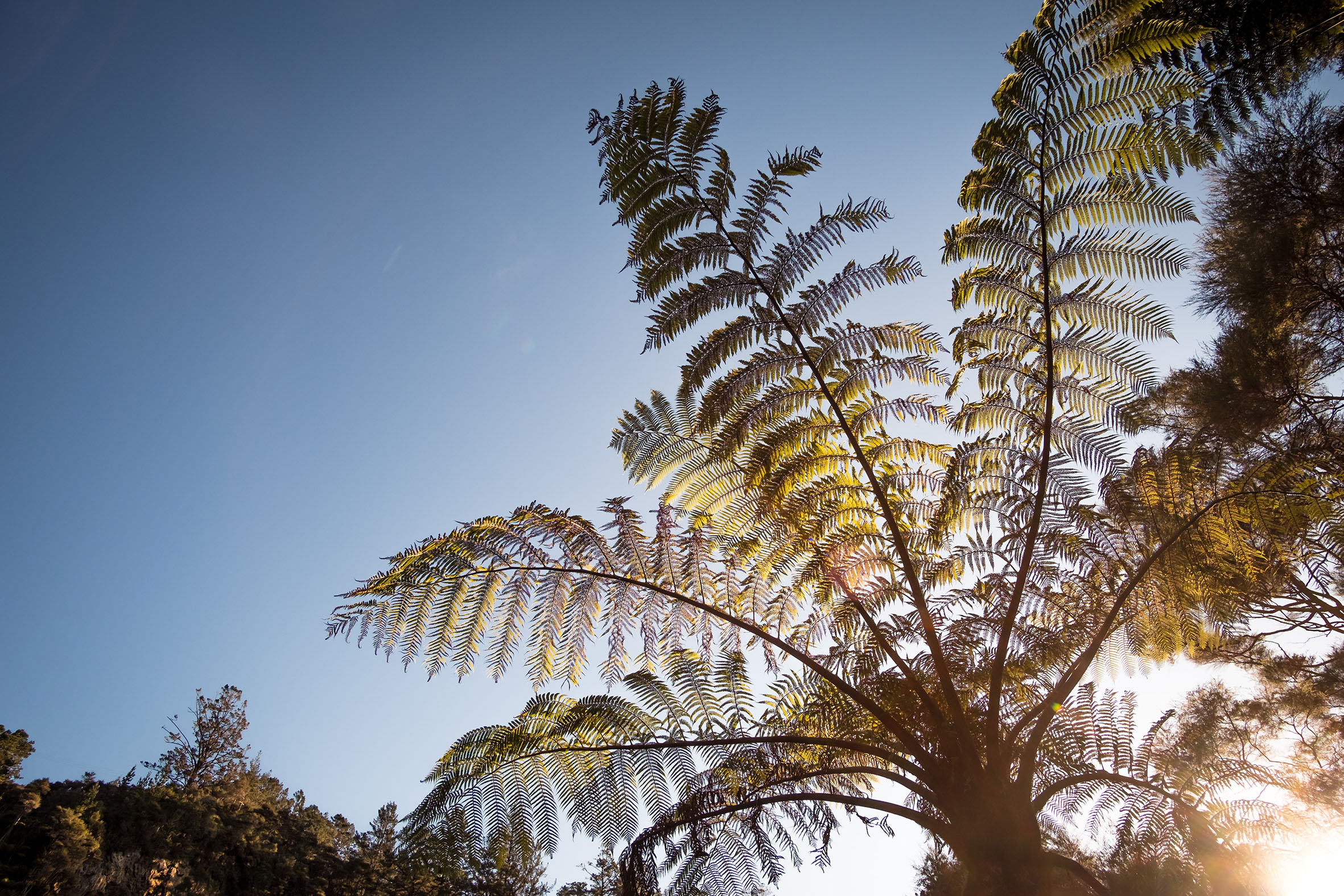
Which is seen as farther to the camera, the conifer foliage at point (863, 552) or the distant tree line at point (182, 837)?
the distant tree line at point (182, 837)

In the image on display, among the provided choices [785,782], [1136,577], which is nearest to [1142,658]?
[1136,577]

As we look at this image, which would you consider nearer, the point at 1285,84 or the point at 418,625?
the point at 418,625

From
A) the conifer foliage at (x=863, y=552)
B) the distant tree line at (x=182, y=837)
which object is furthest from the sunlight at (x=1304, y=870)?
the distant tree line at (x=182, y=837)

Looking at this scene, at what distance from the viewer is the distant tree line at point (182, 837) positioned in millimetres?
15375

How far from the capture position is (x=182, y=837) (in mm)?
17438

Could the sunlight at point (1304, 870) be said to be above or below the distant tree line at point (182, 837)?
below

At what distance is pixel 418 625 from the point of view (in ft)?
6.87

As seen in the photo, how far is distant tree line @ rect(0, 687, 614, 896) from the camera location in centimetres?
1538

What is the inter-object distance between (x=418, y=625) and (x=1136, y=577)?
2378 millimetres

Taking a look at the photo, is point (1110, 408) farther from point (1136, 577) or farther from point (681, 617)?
point (681, 617)

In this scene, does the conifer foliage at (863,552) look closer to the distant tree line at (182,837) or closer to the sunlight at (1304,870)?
the sunlight at (1304,870)

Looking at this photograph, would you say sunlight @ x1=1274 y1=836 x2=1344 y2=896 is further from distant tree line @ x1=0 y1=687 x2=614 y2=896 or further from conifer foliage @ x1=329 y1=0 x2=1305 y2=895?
distant tree line @ x1=0 y1=687 x2=614 y2=896

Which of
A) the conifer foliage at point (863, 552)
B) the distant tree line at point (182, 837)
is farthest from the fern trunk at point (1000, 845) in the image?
the distant tree line at point (182, 837)

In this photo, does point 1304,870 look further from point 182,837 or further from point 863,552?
point 182,837
